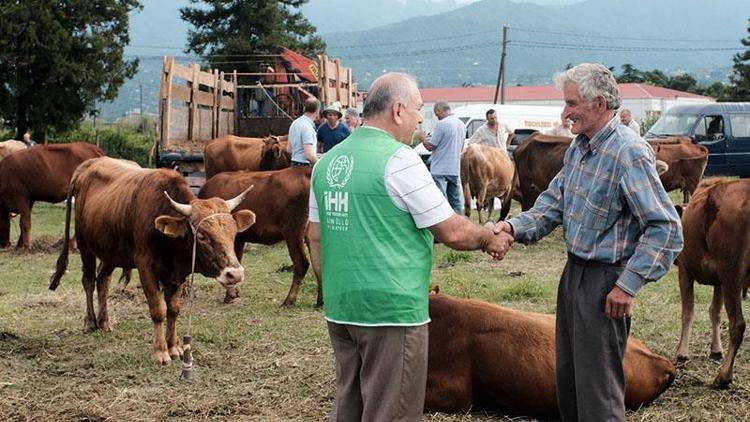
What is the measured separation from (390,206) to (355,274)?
1.06 feet

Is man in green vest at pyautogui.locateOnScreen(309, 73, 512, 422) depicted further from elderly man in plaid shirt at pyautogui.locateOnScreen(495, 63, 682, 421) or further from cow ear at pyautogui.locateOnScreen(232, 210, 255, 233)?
cow ear at pyautogui.locateOnScreen(232, 210, 255, 233)

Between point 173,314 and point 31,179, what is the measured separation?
9133 mm

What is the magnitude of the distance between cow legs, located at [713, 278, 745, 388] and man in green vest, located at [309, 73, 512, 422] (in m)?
2.90

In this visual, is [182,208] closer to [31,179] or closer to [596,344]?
[596,344]

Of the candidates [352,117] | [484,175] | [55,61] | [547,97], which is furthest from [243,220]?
[547,97]

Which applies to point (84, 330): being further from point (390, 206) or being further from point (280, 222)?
point (390, 206)

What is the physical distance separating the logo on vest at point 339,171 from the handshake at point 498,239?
789 millimetres

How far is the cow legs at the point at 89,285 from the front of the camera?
891cm

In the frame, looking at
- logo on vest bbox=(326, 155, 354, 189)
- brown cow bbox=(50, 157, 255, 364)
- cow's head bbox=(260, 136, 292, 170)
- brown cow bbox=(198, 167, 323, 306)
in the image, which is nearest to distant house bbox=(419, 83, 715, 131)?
cow's head bbox=(260, 136, 292, 170)

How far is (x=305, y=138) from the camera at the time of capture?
12195mm

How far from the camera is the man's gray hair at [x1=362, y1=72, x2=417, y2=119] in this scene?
13.8 feet

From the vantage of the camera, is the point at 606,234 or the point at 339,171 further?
the point at 606,234

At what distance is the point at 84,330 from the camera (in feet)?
29.2

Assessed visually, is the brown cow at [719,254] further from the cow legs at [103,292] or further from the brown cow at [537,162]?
the brown cow at [537,162]
